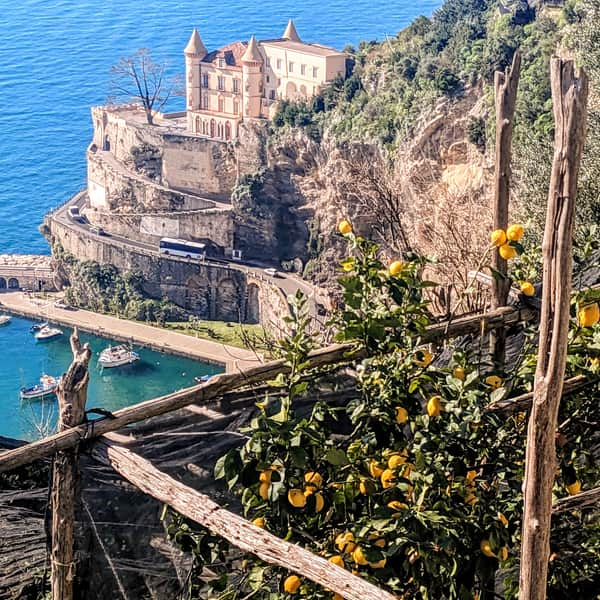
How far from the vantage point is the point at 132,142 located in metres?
26.2

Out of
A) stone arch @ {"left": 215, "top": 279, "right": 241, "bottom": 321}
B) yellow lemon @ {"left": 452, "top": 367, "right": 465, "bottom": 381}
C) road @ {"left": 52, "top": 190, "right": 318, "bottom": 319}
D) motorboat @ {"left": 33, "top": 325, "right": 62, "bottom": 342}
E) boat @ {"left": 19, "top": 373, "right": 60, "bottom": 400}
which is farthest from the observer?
motorboat @ {"left": 33, "top": 325, "right": 62, "bottom": 342}

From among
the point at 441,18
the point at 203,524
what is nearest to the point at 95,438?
the point at 203,524

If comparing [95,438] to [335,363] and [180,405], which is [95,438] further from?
[335,363]

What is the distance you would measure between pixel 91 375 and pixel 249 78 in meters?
8.55

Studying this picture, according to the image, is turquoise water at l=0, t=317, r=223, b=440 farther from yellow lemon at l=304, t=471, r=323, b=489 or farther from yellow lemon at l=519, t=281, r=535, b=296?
yellow lemon at l=304, t=471, r=323, b=489

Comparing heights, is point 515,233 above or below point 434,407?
above

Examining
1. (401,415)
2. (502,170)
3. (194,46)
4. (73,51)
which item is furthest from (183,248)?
(73,51)

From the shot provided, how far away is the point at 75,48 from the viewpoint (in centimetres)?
4531

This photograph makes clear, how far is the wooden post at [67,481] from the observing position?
6.79 feet

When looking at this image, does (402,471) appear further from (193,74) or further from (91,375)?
(193,74)

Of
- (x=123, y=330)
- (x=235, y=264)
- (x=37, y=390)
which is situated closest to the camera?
(x=37, y=390)

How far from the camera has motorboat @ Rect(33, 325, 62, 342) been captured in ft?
75.4

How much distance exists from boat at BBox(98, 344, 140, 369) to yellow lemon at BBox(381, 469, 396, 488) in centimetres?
1943

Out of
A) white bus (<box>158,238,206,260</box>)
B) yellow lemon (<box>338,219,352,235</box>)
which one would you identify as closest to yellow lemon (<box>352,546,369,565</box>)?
yellow lemon (<box>338,219,352,235</box>)
